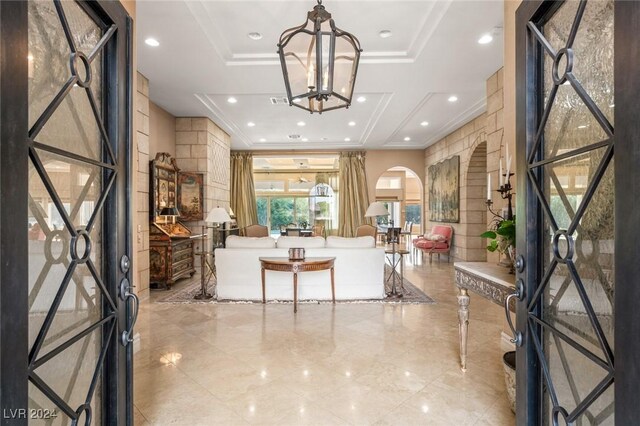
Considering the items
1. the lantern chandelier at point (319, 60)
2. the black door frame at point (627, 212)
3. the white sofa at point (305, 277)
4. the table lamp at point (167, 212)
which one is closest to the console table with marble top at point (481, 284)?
the black door frame at point (627, 212)

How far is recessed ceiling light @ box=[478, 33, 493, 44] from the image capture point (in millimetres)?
3358

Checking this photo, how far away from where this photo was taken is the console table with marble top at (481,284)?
188cm

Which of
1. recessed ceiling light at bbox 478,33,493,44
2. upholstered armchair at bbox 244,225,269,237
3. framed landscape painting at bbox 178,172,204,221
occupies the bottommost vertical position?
upholstered armchair at bbox 244,225,269,237

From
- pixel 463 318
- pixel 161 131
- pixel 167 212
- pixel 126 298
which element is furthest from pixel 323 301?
pixel 161 131

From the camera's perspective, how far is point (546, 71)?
1.17 metres

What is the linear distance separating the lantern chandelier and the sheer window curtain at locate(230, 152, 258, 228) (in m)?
7.59

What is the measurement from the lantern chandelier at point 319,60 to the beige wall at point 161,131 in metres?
4.06

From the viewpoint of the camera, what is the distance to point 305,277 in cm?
432

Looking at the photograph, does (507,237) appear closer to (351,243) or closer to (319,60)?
(319,60)

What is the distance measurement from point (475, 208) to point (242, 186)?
669 cm

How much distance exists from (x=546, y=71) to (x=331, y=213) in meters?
9.48

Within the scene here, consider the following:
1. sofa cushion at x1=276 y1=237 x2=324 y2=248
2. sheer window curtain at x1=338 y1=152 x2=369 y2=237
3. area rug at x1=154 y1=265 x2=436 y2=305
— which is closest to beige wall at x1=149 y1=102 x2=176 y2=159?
area rug at x1=154 y1=265 x2=436 y2=305

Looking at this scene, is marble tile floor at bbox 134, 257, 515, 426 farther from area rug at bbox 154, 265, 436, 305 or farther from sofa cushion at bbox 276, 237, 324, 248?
sofa cushion at bbox 276, 237, 324, 248

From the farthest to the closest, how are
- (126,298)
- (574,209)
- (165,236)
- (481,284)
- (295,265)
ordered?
(165,236) → (295,265) → (481,284) → (126,298) → (574,209)
